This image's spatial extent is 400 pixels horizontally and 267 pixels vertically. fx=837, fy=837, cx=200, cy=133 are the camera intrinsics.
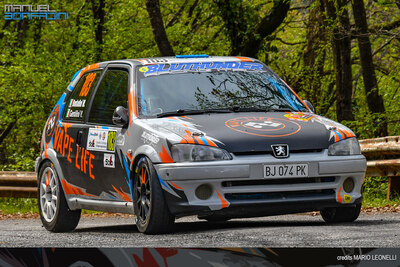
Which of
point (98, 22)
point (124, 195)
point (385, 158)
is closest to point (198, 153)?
point (124, 195)

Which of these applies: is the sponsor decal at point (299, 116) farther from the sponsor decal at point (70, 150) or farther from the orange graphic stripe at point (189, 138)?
the sponsor decal at point (70, 150)

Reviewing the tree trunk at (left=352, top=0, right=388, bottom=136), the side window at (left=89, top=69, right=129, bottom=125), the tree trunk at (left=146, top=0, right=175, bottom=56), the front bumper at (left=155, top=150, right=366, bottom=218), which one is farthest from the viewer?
the tree trunk at (left=146, top=0, right=175, bottom=56)

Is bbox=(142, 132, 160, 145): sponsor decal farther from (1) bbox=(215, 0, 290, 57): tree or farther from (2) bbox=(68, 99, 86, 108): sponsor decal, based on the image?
(1) bbox=(215, 0, 290, 57): tree

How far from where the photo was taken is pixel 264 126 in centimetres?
743

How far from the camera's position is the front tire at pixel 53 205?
A: 9.04 m

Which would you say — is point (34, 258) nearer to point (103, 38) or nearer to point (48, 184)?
point (48, 184)

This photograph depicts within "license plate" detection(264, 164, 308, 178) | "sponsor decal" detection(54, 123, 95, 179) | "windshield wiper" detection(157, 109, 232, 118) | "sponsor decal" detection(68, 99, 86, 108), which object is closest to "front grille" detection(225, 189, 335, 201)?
"license plate" detection(264, 164, 308, 178)

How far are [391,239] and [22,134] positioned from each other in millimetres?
27161

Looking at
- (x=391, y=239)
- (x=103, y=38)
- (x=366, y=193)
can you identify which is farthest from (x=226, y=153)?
(x=103, y=38)

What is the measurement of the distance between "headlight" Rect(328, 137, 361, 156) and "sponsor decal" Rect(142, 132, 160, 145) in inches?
60.7

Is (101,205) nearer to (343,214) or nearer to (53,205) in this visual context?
(53,205)

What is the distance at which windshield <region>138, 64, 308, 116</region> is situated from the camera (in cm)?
804

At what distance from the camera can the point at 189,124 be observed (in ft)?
24.4

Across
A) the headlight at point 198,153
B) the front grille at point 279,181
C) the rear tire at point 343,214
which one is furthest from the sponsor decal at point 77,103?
the rear tire at point 343,214
